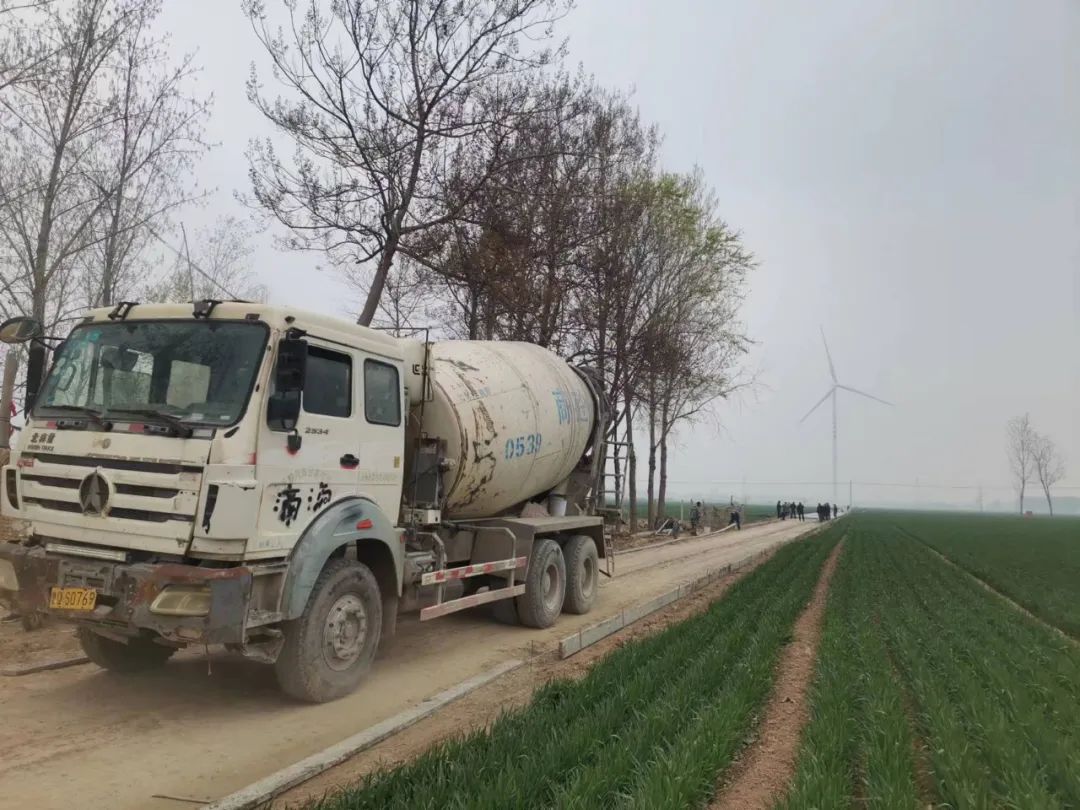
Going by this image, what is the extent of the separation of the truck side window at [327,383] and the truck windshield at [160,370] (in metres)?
0.51

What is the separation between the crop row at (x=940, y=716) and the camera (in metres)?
4.14

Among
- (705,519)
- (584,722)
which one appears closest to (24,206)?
(584,722)

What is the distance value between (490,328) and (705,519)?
29.7m

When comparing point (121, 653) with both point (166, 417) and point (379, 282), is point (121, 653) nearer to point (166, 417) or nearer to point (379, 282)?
point (166, 417)

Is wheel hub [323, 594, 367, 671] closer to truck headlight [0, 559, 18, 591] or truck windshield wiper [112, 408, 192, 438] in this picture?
truck windshield wiper [112, 408, 192, 438]

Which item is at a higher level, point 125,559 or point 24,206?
point 24,206

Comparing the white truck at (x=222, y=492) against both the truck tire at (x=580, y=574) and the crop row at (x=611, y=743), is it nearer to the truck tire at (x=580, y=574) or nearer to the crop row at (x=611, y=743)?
the crop row at (x=611, y=743)

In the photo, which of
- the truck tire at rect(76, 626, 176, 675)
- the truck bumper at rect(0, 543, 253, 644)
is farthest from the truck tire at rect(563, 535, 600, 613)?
the truck bumper at rect(0, 543, 253, 644)

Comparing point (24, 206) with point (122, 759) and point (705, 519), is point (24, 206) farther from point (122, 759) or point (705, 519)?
point (705, 519)

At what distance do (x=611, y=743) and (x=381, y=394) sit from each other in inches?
146

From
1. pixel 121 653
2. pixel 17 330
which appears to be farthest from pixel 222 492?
pixel 121 653

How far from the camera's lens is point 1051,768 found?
448 cm

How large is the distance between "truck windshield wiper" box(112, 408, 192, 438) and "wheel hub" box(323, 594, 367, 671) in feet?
6.19

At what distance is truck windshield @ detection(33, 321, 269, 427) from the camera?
5.33m
